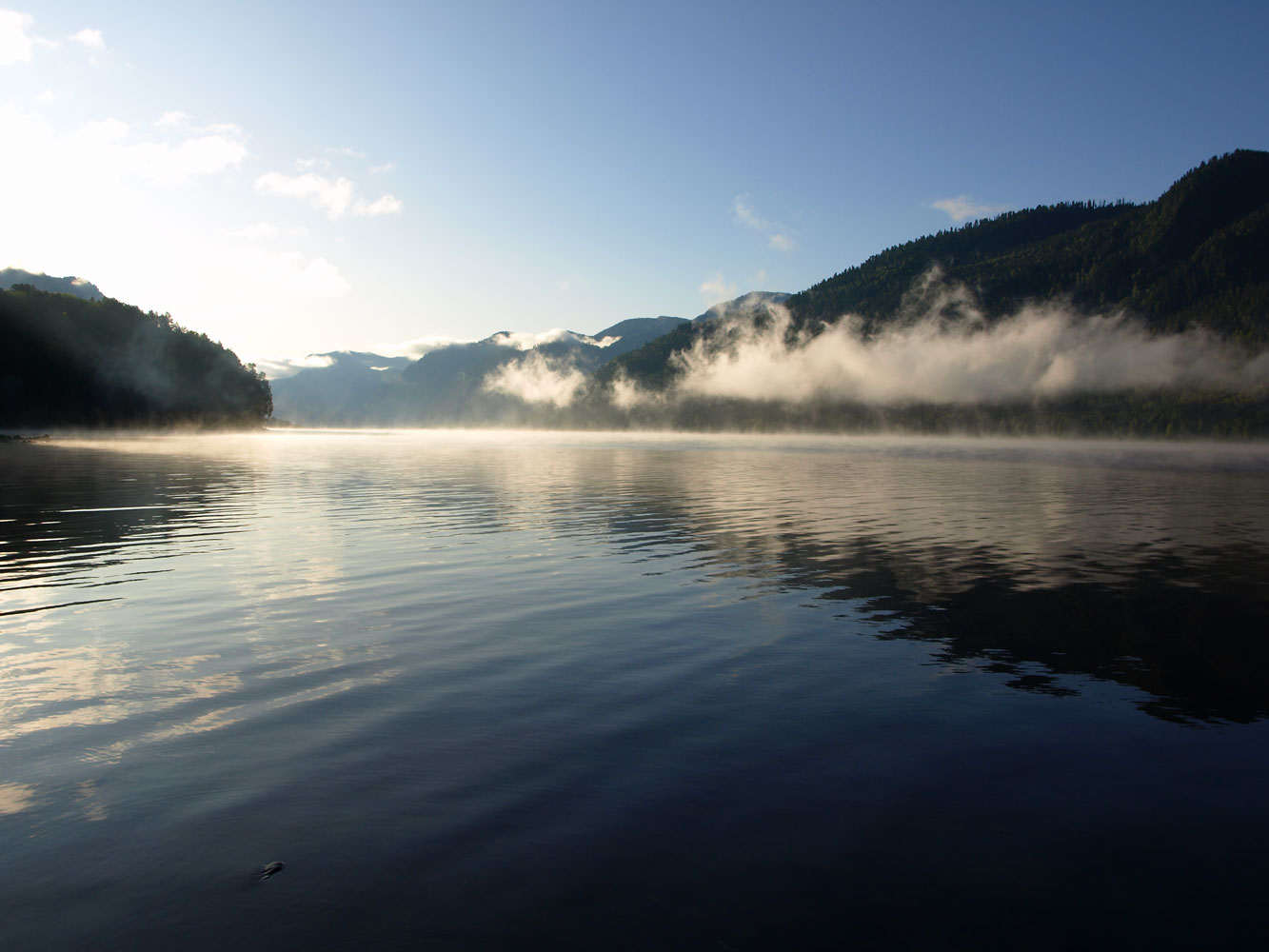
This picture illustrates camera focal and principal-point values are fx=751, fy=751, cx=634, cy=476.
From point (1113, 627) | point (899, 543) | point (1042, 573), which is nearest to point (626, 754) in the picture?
point (1113, 627)

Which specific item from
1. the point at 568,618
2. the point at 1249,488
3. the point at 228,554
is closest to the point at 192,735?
the point at 568,618

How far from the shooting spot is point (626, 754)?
1062 centimetres

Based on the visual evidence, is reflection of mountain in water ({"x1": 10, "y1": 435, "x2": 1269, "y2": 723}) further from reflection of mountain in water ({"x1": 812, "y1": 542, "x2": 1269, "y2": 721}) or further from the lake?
the lake

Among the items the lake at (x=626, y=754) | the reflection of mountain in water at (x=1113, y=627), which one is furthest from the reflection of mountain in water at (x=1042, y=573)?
the lake at (x=626, y=754)

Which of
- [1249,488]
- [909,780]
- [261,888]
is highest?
[261,888]

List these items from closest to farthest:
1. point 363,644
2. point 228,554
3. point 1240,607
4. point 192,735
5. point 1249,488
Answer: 1. point 192,735
2. point 363,644
3. point 1240,607
4. point 228,554
5. point 1249,488

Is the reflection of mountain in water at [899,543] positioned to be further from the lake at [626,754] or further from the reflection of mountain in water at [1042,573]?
the lake at [626,754]

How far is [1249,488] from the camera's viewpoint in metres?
71.6

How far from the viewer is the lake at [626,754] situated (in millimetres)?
7094

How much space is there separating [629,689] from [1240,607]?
1884 centimetres

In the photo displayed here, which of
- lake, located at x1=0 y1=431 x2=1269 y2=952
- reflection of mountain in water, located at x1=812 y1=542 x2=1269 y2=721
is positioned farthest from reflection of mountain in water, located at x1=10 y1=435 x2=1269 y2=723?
lake, located at x1=0 y1=431 x2=1269 y2=952

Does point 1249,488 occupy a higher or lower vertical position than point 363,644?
lower

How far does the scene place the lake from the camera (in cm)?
709

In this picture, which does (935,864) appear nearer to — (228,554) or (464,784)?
(464,784)
